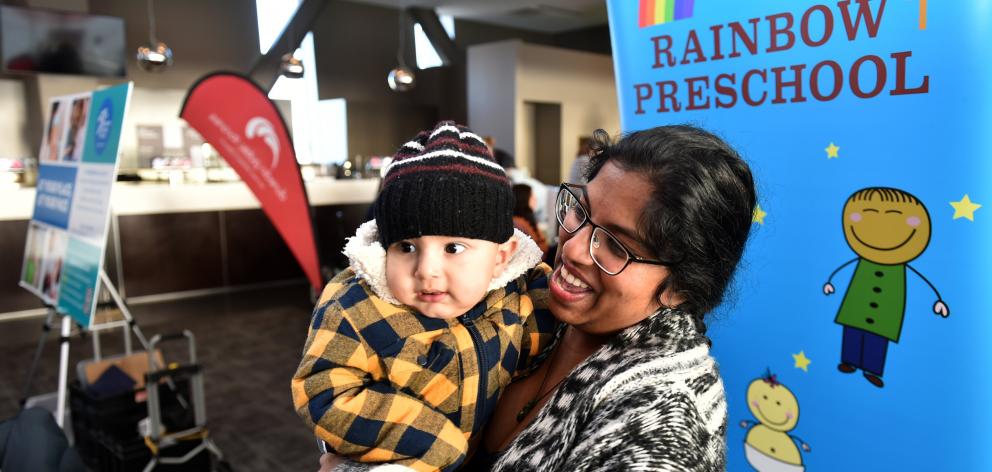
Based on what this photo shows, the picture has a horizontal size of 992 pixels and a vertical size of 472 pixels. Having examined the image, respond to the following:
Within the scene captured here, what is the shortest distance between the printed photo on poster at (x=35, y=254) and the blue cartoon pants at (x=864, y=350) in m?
3.67

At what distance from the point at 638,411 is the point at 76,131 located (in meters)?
3.33

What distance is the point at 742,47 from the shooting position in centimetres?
137

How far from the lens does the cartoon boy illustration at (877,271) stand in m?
1.17

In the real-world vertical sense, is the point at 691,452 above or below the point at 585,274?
below

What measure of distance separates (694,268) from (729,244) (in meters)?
0.06

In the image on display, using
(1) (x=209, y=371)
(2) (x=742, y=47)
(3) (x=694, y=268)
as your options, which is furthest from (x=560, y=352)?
(1) (x=209, y=371)

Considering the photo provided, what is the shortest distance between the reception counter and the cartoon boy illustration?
5.28 metres

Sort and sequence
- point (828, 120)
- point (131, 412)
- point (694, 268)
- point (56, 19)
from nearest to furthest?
point (694, 268)
point (828, 120)
point (131, 412)
point (56, 19)

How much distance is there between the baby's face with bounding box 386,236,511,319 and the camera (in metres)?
0.98

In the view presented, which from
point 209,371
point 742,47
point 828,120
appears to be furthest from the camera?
point 209,371

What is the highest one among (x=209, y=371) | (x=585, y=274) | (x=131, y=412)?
(x=585, y=274)

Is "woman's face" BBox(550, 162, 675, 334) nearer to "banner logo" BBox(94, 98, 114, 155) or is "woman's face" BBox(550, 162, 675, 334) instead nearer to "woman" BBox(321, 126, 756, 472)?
"woman" BBox(321, 126, 756, 472)

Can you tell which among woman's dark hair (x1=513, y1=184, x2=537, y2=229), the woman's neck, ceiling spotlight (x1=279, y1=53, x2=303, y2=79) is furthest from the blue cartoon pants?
ceiling spotlight (x1=279, y1=53, x2=303, y2=79)

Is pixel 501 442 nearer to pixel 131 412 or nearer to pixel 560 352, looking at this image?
pixel 560 352
